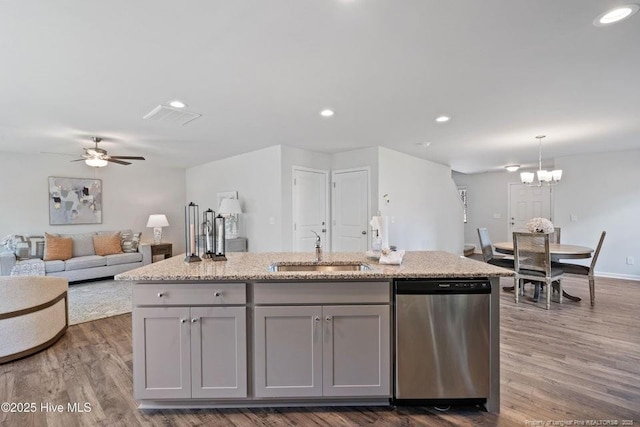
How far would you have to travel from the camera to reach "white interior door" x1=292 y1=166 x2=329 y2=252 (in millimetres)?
5230

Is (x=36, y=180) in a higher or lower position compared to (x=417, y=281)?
higher

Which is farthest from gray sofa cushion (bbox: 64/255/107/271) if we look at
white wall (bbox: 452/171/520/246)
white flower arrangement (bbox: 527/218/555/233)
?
white wall (bbox: 452/171/520/246)

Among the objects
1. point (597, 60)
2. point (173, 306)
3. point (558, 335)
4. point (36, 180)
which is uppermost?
point (597, 60)

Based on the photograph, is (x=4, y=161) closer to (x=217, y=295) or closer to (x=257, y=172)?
(x=257, y=172)

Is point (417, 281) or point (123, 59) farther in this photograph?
point (123, 59)

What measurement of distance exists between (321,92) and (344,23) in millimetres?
1035

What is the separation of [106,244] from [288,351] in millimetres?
5451

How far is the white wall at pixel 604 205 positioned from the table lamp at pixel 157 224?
325 inches

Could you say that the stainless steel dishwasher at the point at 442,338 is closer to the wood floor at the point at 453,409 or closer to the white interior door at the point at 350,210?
the wood floor at the point at 453,409

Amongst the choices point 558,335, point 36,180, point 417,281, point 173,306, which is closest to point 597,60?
point 417,281

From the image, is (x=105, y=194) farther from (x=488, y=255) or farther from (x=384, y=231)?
(x=488, y=255)

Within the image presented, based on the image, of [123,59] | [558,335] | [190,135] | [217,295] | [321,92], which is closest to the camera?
[217,295]

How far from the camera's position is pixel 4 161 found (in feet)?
17.5

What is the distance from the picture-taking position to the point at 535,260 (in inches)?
157
